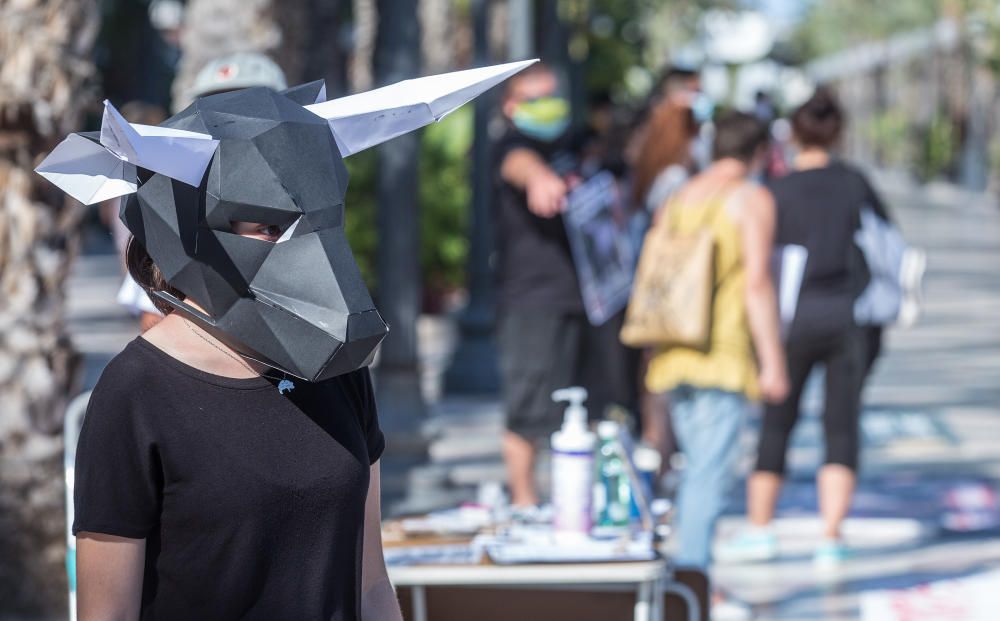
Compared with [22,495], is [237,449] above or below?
above

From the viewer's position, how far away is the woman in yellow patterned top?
5910mm

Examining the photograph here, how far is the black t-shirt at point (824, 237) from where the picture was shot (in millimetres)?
7020

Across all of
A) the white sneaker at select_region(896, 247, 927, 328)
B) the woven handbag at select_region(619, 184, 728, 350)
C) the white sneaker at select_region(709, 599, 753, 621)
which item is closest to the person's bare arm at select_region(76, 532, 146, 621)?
the woven handbag at select_region(619, 184, 728, 350)

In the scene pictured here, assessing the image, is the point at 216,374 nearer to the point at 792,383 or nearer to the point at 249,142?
the point at 249,142

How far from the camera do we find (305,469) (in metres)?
2.31

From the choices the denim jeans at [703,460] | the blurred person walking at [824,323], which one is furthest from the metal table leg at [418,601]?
the blurred person walking at [824,323]

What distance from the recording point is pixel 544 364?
22.9ft

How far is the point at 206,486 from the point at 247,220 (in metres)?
0.37

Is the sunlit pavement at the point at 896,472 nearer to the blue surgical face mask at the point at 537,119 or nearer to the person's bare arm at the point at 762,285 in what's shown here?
the person's bare arm at the point at 762,285

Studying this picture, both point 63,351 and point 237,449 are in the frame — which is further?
point 63,351

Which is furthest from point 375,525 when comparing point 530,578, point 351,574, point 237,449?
point 530,578

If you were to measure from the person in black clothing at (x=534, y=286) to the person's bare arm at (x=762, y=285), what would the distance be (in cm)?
108

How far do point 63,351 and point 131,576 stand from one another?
3.77 meters

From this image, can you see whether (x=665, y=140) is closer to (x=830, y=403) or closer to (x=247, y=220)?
(x=830, y=403)
